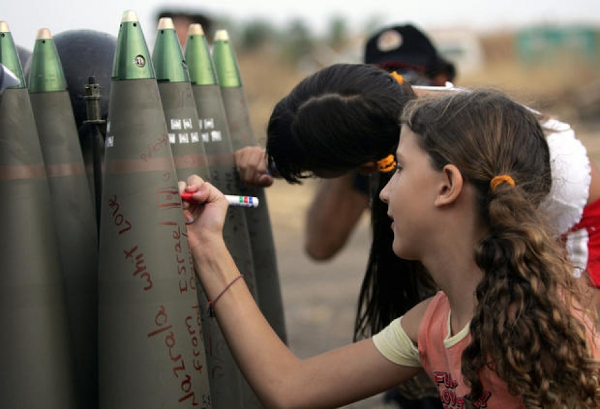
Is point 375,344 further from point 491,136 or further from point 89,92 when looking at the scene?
point 89,92

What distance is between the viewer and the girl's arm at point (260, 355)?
1723mm

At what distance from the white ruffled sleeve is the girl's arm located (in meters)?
0.64

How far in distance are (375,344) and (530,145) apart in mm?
549

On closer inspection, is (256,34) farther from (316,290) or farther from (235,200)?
(235,200)

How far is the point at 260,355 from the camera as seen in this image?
172cm

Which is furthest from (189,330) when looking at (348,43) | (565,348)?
(348,43)

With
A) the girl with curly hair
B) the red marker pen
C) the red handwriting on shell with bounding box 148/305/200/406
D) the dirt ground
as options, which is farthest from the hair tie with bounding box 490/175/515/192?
the dirt ground

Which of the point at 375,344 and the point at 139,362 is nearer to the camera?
the point at 139,362

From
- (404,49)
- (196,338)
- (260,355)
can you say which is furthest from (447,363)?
(404,49)

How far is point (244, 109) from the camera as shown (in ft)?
7.37

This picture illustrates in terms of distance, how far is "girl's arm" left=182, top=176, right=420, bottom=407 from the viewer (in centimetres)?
172

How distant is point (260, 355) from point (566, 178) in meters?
0.93

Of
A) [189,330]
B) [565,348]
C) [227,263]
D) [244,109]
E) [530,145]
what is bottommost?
[565,348]

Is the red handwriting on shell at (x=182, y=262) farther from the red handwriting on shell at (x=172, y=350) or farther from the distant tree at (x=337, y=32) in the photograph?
the distant tree at (x=337, y=32)
